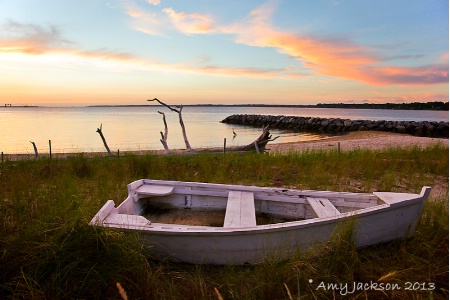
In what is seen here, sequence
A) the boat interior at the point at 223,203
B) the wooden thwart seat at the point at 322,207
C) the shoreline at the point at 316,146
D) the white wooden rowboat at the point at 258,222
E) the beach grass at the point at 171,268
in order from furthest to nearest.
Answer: the shoreline at the point at 316,146 → the boat interior at the point at 223,203 → the wooden thwart seat at the point at 322,207 → the white wooden rowboat at the point at 258,222 → the beach grass at the point at 171,268

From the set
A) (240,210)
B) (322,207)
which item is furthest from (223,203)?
(322,207)

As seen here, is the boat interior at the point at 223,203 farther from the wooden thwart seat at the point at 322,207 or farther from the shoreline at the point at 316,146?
the shoreline at the point at 316,146

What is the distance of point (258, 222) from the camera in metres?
4.71

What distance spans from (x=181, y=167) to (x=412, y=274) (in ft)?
19.2

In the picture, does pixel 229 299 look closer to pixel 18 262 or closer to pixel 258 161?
pixel 18 262

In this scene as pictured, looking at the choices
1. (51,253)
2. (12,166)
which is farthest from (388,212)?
(12,166)

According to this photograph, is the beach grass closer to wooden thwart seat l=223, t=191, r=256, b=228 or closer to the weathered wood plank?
wooden thwart seat l=223, t=191, r=256, b=228

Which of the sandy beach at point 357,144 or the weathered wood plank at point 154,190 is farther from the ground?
the weathered wood plank at point 154,190

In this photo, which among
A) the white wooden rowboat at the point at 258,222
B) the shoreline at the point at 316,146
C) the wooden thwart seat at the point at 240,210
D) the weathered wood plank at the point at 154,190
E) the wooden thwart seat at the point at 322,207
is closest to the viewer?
the white wooden rowboat at the point at 258,222

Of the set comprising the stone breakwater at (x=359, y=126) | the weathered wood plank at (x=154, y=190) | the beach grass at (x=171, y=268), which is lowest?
the beach grass at (x=171, y=268)

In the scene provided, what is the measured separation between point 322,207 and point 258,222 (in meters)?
1.01

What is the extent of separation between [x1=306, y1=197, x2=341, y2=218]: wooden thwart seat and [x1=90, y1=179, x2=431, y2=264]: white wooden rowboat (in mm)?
12

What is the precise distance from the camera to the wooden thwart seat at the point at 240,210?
3680 millimetres

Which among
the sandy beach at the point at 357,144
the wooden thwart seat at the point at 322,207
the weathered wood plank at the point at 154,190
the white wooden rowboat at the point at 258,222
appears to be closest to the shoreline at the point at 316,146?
the sandy beach at the point at 357,144
